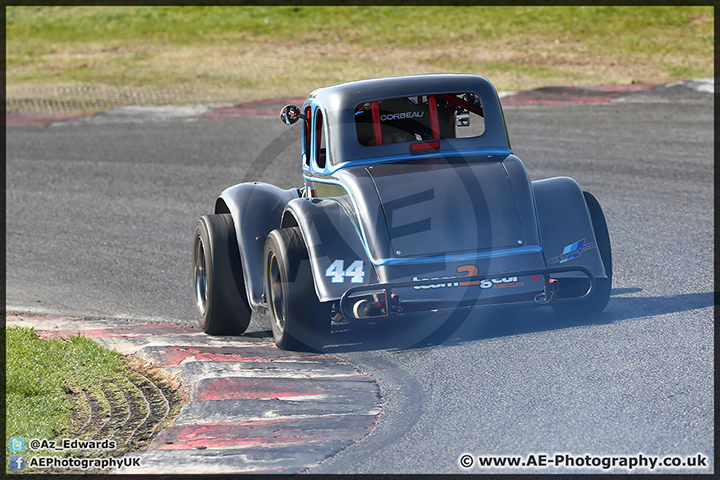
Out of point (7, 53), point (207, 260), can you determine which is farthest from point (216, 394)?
point (7, 53)

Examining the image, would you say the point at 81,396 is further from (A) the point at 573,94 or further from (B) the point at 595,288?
(A) the point at 573,94

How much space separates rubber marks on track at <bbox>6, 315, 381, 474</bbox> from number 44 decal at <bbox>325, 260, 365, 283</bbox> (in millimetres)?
587

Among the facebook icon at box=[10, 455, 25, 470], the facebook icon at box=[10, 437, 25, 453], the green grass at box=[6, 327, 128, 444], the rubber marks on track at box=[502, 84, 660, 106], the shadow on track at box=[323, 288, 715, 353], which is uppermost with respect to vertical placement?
the facebook icon at box=[10, 455, 25, 470]

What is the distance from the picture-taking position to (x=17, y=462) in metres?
4.75

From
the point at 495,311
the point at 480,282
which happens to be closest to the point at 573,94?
the point at 495,311

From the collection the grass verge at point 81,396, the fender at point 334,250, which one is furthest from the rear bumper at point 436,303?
the grass verge at point 81,396

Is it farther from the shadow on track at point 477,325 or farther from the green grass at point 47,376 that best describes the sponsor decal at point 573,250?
the green grass at point 47,376

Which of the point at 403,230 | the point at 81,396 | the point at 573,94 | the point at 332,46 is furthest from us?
the point at 332,46

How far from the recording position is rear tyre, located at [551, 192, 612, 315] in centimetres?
646

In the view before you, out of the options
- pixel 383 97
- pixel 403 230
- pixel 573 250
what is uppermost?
pixel 383 97

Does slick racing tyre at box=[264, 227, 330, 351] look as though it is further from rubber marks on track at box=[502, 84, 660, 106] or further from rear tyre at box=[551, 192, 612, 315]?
rubber marks on track at box=[502, 84, 660, 106]

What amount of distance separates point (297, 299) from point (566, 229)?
2.02 metres

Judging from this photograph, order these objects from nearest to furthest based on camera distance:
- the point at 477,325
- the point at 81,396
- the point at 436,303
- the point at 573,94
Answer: the point at 81,396, the point at 436,303, the point at 477,325, the point at 573,94

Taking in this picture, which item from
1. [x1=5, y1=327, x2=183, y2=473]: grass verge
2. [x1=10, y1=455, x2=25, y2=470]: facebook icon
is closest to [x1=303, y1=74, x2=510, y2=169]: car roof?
[x1=5, y1=327, x2=183, y2=473]: grass verge
